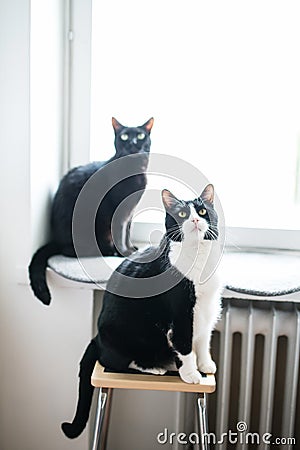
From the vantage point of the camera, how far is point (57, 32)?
162 centimetres

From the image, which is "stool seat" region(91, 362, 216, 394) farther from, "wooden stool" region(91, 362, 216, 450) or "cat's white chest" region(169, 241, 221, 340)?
"cat's white chest" region(169, 241, 221, 340)

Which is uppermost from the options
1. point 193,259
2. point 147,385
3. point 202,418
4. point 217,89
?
point 217,89

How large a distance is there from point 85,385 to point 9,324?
355 mm

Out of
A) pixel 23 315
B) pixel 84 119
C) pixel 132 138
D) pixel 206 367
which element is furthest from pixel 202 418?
pixel 84 119

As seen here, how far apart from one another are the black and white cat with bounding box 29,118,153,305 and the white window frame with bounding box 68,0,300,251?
157 mm

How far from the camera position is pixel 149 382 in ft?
3.93

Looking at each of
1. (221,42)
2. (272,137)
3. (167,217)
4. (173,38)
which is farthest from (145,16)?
(167,217)

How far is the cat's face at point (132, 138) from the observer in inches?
58.5

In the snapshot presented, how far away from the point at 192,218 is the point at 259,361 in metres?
0.69

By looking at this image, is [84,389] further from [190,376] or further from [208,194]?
[208,194]

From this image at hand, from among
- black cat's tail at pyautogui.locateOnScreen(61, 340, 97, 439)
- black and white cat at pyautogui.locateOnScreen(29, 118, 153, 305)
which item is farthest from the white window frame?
black cat's tail at pyautogui.locateOnScreen(61, 340, 97, 439)

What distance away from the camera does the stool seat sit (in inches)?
46.8

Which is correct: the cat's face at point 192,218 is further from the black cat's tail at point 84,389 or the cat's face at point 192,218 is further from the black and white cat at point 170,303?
the black cat's tail at point 84,389

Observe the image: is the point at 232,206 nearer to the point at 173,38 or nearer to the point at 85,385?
the point at 173,38
